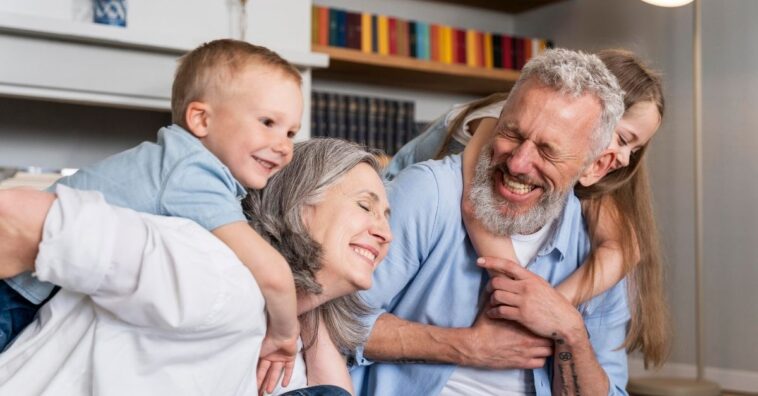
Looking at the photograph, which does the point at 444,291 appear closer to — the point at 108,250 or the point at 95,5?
the point at 108,250

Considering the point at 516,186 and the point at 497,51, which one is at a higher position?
the point at 497,51

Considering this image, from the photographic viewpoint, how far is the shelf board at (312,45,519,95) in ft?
13.9

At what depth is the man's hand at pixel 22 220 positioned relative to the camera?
981 mm

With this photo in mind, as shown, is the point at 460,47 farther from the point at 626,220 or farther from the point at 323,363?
the point at 323,363

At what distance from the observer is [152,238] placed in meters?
1.04

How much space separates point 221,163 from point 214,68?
16 cm

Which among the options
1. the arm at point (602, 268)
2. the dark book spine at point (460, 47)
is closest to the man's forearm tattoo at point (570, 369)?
the arm at point (602, 268)

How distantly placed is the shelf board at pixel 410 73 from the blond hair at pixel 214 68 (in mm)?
2735

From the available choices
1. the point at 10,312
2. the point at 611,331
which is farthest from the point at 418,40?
the point at 10,312

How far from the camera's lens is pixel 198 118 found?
140cm

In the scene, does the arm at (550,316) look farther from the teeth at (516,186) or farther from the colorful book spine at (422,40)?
the colorful book spine at (422,40)

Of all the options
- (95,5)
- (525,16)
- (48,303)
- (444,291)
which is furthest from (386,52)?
(48,303)

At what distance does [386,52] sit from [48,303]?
3.39m

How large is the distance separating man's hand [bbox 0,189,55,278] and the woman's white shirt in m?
0.02
